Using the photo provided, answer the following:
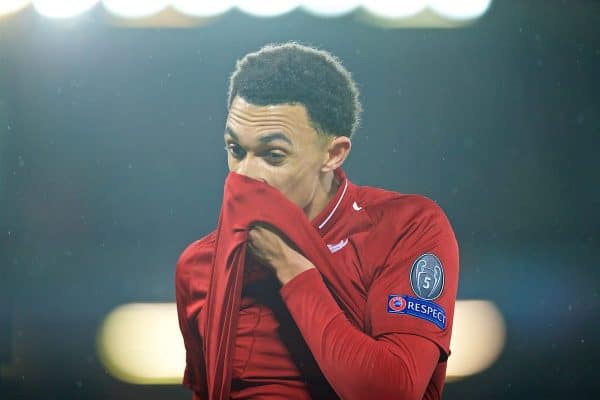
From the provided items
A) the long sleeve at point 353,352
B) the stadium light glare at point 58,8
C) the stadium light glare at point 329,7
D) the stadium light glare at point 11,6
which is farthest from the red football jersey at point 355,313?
the stadium light glare at point 11,6

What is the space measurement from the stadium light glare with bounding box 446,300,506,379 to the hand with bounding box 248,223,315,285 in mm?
459

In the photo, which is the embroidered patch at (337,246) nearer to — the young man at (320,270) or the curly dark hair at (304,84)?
the young man at (320,270)

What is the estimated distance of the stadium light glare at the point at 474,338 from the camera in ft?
6.65

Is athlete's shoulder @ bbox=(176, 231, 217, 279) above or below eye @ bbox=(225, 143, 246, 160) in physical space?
below

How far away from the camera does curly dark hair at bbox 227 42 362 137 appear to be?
1965mm

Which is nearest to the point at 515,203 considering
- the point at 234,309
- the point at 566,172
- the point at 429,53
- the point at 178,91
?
the point at 566,172

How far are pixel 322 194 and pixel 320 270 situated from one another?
0.22 meters

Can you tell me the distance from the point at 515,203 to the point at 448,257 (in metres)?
0.30

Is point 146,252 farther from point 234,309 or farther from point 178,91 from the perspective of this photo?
point 178,91

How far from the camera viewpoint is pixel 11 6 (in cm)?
210

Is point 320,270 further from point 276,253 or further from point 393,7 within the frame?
point 393,7

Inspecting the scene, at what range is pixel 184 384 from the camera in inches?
79.7

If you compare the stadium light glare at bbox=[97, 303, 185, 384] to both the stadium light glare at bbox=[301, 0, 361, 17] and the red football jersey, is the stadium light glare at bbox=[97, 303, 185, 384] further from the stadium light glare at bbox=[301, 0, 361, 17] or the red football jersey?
the stadium light glare at bbox=[301, 0, 361, 17]

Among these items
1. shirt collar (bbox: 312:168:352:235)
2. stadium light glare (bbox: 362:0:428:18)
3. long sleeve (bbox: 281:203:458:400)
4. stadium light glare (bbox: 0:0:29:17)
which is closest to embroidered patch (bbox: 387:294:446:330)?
long sleeve (bbox: 281:203:458:400)
